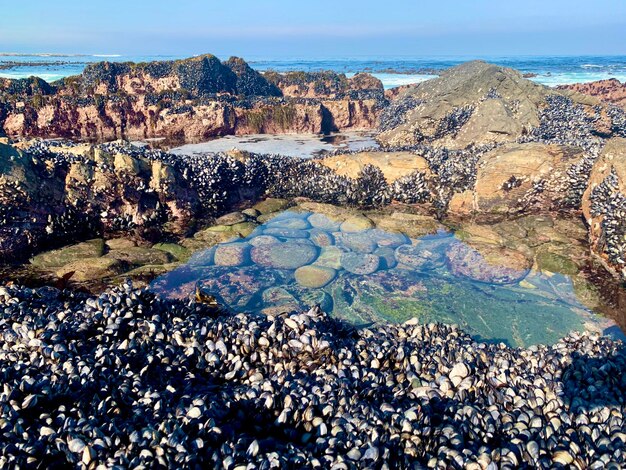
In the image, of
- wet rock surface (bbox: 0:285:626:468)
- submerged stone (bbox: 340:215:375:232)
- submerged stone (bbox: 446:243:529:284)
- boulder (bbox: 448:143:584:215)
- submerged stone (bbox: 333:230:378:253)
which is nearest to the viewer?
wet rock surface (bbox: 0:285:626:468)

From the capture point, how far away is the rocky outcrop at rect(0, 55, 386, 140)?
63.2ft

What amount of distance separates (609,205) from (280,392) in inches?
347

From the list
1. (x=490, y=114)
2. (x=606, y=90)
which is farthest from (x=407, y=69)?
(x=490, y=114)

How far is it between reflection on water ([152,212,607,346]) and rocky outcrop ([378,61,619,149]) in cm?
839

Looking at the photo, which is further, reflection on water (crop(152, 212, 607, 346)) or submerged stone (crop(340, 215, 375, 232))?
submerged stone (crop(340, 215, 375, 232))

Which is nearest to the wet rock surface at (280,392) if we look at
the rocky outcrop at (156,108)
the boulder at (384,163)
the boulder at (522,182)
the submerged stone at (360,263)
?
the submerged stone at (360,263)

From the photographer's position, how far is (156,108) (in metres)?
20.0

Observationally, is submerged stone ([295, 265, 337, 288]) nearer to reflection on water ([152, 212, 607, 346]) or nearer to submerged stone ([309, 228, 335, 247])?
reflection on water ([152, 212, 607, 346])

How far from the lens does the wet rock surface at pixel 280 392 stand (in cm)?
306

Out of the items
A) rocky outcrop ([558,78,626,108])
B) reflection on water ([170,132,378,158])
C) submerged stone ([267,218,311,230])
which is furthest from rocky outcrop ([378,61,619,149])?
rocky outcrop ([558,78,626,108])

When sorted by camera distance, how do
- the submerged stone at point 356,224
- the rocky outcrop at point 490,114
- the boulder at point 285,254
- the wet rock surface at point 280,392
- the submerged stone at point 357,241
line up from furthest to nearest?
1. the rocky outcrop at point 490,114
2. the submerged stone at point 356,224
3. the submerged stone at point 357,241
4. the boulder at point 285,254
5. the wet rock surface at point 280,392

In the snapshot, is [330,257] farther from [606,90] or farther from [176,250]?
[606,90]

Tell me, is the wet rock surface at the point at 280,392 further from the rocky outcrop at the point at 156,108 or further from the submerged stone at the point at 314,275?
the rocky outcrop at the point at 156,108

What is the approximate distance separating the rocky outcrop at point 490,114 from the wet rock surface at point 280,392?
39.6 ft
